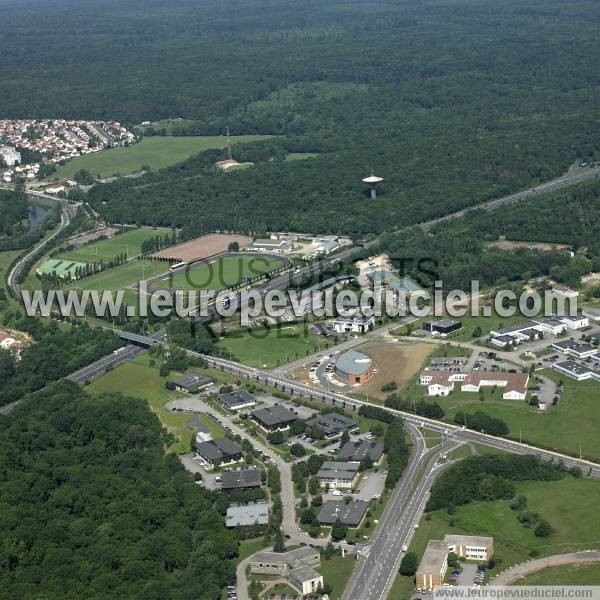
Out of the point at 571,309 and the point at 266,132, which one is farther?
the point at 266,132

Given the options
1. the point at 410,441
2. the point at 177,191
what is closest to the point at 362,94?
the point at 177,191

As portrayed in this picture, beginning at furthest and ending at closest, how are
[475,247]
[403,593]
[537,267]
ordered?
[475,247] → [537,267] → [403,593]

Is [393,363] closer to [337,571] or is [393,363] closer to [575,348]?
[575,348]

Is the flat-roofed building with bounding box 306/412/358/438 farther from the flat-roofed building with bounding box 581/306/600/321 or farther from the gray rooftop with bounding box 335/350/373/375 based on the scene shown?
the flat-roofed building with bounding box 581/306/600/321

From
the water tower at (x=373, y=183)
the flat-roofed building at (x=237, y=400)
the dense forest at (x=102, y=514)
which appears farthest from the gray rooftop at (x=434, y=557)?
the water tower at (x=373, y=183)

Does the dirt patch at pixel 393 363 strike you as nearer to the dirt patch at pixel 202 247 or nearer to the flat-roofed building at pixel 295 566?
the flat-roofed building at pixel 295 566

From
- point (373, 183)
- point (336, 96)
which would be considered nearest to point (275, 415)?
point (373, 183)

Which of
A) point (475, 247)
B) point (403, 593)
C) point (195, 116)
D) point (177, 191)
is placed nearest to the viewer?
point (403, 593)

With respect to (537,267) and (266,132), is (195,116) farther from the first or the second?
(537,267)
